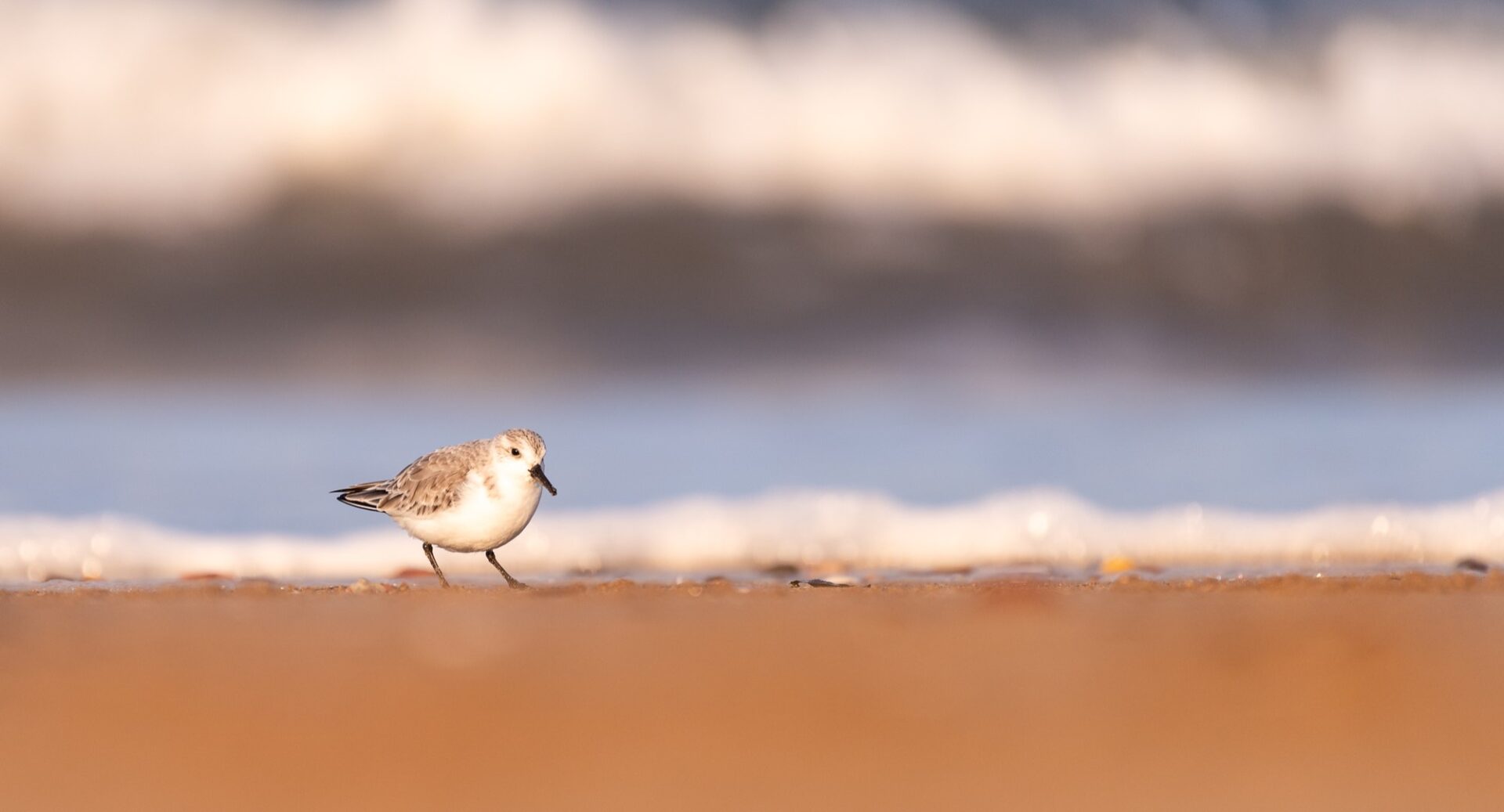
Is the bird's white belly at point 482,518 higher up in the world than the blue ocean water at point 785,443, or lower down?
lower down

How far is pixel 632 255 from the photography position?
970 centimetres

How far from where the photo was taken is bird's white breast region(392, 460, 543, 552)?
5.91 m

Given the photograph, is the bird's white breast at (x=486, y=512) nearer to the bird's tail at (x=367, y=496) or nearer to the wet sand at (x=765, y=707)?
the bird's tail at (x=367, y=496)

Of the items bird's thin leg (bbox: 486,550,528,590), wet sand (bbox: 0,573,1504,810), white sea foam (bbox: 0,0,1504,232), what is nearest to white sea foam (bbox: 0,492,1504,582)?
bird's thin leg (bbox: 486,550,528,590)

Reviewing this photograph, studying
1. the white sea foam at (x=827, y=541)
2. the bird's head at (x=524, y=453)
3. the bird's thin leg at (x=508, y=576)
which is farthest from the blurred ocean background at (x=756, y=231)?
the bird's head at (x=524, y=453)

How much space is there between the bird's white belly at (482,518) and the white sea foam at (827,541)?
2.88ft

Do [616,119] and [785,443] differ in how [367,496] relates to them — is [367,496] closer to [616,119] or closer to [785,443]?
[785,443]

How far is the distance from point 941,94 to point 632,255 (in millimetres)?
2110

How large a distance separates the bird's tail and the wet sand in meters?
1.70

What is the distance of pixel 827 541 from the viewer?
278 inches

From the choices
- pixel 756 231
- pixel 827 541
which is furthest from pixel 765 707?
pixel 756 231

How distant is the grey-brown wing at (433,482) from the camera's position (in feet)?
19.7

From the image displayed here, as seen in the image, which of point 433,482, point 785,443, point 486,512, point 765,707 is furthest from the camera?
point 785,443

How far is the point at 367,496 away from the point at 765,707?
10.6 ft
